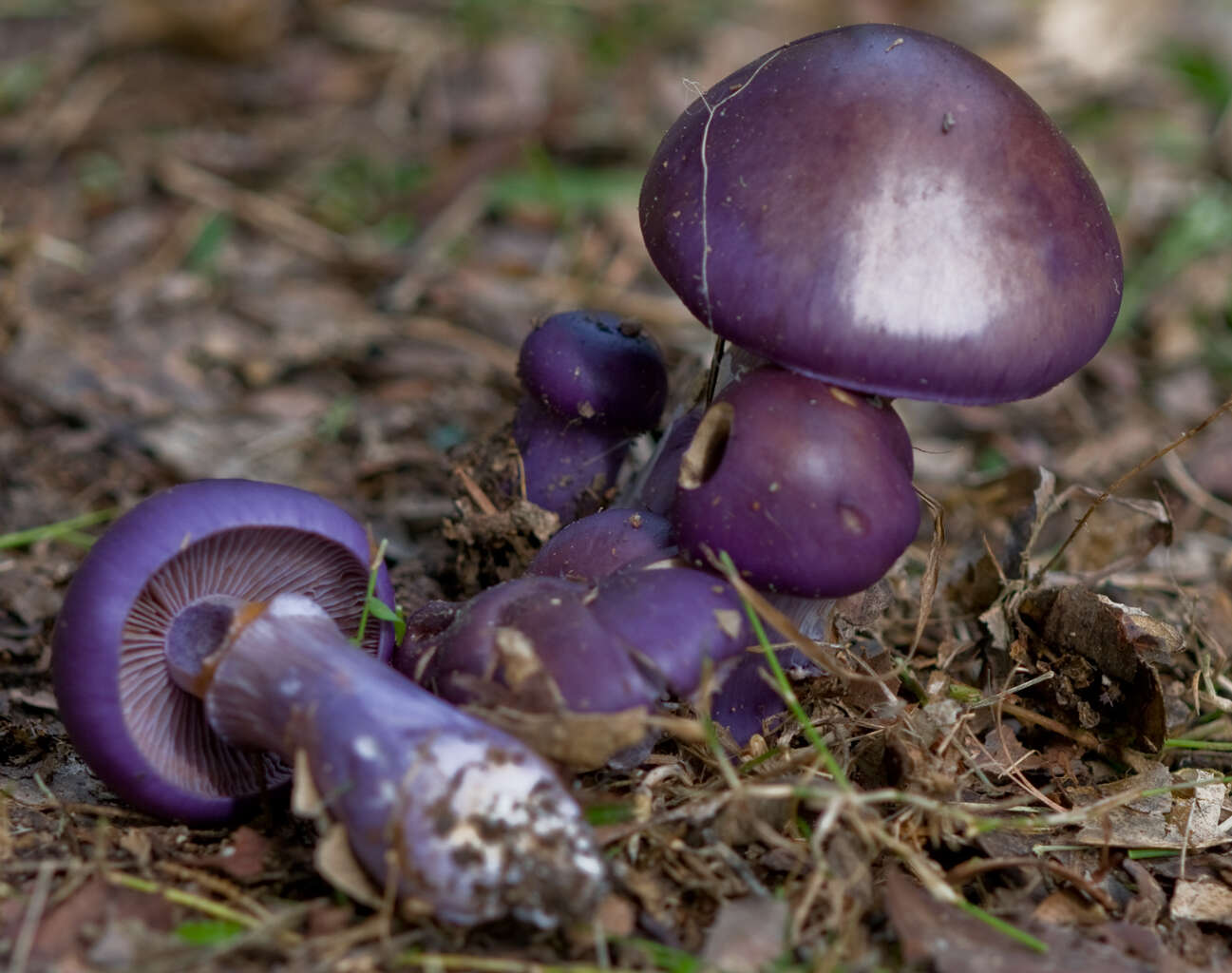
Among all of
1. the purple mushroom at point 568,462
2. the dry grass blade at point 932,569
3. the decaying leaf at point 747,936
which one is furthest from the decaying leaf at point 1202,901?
the purple mushroom at point 568,462

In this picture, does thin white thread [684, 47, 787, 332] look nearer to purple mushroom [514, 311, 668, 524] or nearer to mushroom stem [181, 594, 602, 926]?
purple mushroom [514, 311, 668, 524]

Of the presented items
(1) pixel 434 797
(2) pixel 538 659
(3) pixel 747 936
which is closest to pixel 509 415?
(2) pixel 538 659

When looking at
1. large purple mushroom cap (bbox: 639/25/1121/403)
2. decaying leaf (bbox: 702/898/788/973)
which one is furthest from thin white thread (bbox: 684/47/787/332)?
decaying leaf (bbox: 702/898/788/973)

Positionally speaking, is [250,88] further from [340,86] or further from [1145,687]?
[1145,687]

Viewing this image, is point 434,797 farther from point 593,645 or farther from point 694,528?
point 694,528

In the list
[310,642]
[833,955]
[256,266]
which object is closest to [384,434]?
[256,266]
